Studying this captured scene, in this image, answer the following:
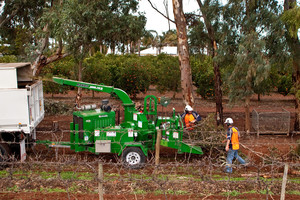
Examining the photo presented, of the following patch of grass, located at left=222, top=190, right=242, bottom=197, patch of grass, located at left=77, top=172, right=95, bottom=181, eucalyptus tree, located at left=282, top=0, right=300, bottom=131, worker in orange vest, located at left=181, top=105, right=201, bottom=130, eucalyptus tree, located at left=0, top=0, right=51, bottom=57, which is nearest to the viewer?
patch of grass, located at left=222, top=190, right=242, bottom=197

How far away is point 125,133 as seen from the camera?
33.3ft

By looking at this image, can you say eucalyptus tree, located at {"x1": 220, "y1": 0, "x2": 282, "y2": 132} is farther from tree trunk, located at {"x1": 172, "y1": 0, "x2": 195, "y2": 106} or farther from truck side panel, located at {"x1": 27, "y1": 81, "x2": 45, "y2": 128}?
truck side panel, located at {"x1": 27, "y1": 81, "x2": 45, "y2": 128}

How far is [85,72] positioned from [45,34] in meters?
7.42

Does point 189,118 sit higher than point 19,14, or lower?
lower

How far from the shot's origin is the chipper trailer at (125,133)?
10.0 m

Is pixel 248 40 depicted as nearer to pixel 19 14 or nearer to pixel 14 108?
pixel 14 108

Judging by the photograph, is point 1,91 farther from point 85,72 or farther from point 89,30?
point 85,72

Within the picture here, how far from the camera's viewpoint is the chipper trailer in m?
10.0

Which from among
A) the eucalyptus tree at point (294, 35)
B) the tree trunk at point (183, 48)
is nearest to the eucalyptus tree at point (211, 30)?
the tree trunk at point (183, 48)

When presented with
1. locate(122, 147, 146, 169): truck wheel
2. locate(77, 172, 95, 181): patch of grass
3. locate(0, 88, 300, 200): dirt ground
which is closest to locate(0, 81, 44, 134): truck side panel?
locate(0, 88, 300, 200): dirt ground

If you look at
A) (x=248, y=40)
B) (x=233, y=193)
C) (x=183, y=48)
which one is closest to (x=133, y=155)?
(x=233, y=193)

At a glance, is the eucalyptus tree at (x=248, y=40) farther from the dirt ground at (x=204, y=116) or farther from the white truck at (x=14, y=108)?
the white truck at (x=14, y=108)

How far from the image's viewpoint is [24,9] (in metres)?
18.1

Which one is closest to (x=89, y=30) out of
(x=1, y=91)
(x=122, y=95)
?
(x=122, y=95)
